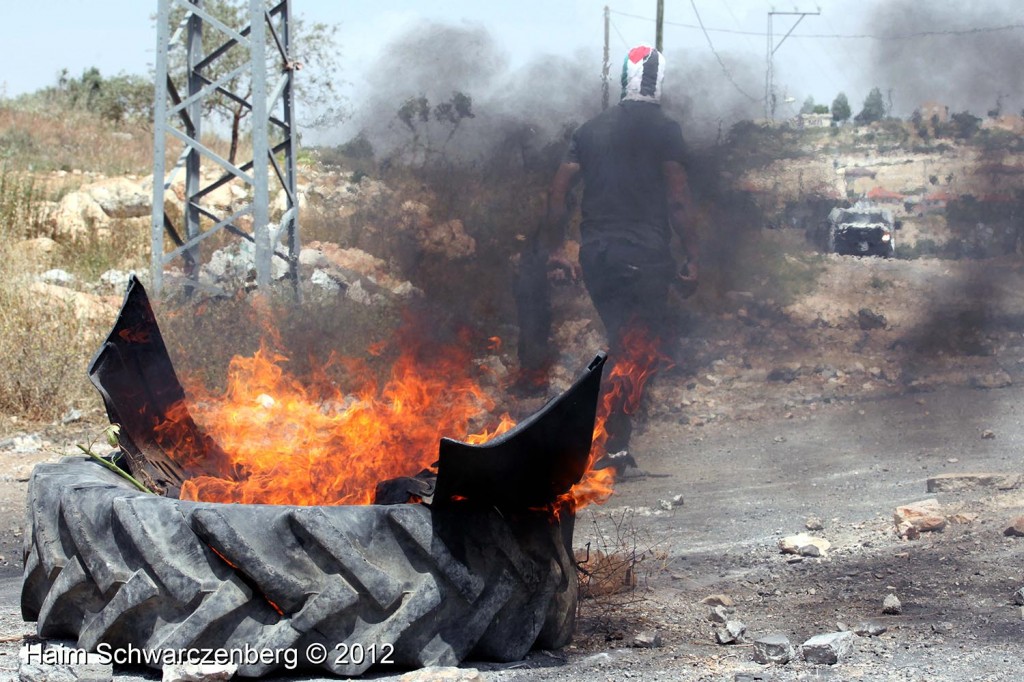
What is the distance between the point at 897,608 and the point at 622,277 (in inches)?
140

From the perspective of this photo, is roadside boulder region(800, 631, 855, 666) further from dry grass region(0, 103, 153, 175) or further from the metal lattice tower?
dry grass region(0, 103, 153, 175)

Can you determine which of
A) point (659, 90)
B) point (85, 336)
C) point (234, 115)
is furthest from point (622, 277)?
point (234, 115)

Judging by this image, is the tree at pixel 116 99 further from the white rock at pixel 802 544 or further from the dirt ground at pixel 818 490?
the white rock at pixel 802 544

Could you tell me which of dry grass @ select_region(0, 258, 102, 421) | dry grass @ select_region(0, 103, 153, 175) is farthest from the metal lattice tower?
dry grass @ select_region(0, 103, 153, 175)

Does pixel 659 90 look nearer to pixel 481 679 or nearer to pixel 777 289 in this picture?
pixel 481 679

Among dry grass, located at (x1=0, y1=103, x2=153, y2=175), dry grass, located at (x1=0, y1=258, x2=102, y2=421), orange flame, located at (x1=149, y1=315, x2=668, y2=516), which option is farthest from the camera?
dry grass, located at (x1=0, y1=103, x2=153, y2=175)

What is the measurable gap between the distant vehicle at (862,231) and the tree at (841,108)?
5.84ft

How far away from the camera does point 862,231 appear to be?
567 inches

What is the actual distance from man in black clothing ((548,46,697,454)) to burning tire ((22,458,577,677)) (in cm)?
380

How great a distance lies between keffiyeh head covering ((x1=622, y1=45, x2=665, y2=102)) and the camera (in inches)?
257

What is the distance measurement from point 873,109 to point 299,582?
10207mm

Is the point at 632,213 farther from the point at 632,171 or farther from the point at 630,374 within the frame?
the point at 630,374

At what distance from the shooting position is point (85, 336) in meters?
8.70

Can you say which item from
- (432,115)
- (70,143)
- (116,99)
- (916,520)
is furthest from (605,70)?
(116,99)
